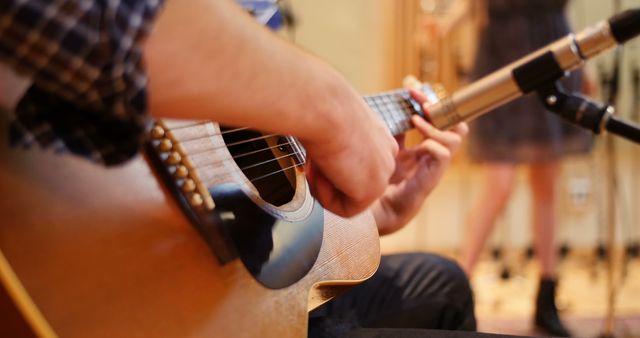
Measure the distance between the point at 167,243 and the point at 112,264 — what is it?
0.05 metres

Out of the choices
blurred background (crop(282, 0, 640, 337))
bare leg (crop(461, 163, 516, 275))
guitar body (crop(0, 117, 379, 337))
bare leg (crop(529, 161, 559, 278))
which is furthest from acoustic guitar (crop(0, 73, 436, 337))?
blurred background (crop(282, 0, 640, 337))

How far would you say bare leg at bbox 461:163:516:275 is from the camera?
6.12 feet

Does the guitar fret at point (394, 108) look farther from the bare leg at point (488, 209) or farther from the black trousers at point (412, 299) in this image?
the bare leg at point (488, 209)

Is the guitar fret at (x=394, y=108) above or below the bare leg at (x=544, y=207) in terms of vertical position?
above

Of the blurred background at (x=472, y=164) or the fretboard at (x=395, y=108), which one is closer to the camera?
the fretboard at (x=395, y=108)

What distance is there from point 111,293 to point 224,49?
21 centimetres

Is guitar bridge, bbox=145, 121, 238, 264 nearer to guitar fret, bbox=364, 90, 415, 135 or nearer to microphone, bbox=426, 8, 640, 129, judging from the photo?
guitar fret, bbox=364, 90, 415, 135

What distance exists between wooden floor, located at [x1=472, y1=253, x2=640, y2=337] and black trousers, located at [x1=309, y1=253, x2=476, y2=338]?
907 mm

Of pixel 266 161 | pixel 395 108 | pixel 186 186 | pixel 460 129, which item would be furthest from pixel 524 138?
pixel 186 186

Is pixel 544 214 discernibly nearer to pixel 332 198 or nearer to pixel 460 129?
pixel 460 129

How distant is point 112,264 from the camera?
18.1 inches

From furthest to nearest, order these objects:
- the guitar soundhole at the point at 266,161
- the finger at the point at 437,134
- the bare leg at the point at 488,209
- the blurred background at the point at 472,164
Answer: the blurred background at the point at 472,164 → the bare leg at the point at 488,209 → the finger at the point at 437,134 → the guitar soundhole at the point at 266,161

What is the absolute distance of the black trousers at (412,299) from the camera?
894 millimetres

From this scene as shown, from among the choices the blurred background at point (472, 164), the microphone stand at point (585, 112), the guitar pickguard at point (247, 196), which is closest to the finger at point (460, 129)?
the microphone stand at point (585, 112)
